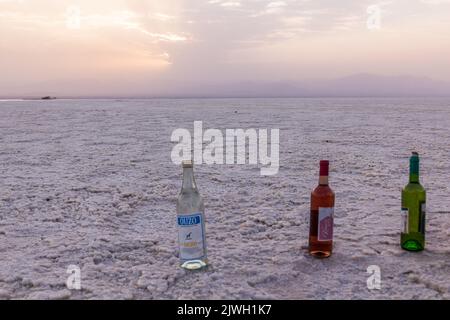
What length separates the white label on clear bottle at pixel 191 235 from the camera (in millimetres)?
1486

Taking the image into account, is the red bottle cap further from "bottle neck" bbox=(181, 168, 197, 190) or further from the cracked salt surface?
"bottle neck" bbox=(181, 168, 197, 190)

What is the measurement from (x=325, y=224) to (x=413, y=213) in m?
0.39

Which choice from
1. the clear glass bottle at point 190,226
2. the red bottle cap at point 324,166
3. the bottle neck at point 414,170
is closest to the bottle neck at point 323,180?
the red bottle cap at point 324,166

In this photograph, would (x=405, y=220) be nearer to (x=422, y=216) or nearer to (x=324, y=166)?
(x=422, y=216)

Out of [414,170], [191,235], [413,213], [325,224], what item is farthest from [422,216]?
[191,235]

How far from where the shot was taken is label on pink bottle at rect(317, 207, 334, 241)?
1582 mm

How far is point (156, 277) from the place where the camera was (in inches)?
59.5

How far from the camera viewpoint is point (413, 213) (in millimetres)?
1665

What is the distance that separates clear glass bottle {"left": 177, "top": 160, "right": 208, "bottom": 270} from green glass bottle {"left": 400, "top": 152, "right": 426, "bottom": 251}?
2.78 feet

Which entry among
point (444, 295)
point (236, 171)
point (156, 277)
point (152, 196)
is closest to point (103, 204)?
point (152, 196)

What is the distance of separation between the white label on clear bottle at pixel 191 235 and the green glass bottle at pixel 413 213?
848mm

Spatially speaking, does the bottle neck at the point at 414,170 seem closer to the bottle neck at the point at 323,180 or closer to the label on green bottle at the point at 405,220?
the label on green bottle at the point at 405,220
